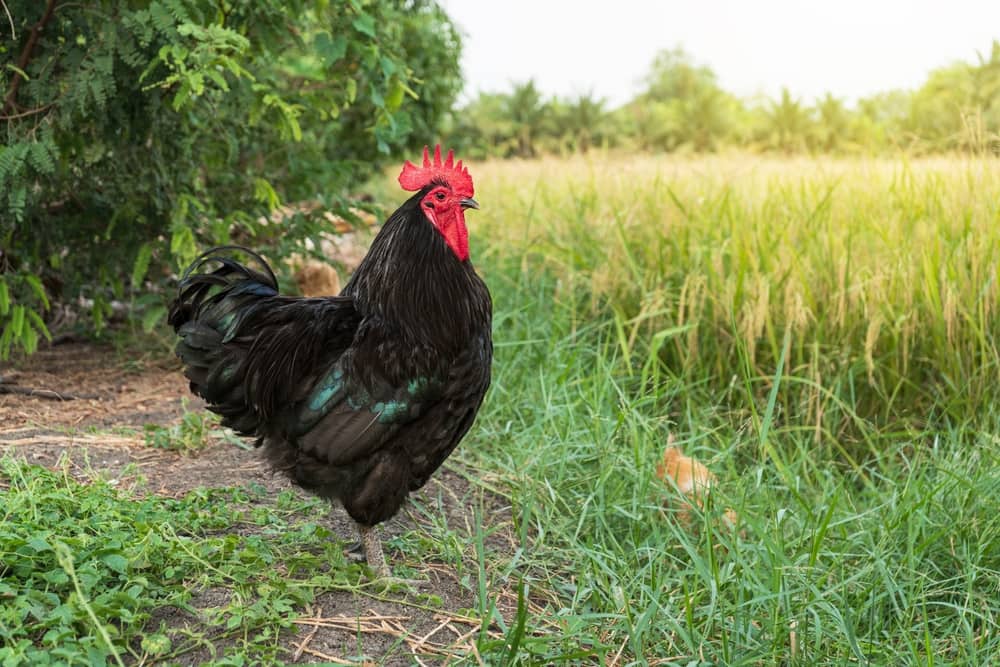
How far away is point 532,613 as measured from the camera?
271 cm

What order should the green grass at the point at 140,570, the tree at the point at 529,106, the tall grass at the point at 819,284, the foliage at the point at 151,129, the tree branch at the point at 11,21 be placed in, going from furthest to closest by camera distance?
the tree at the point at 529,106 → the tall grass at the point at 819,284 → the foliage at the point at 151,129 → the tree branch at the point at 11,21 → the green grass at the point at 140,570

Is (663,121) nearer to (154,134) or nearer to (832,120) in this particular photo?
(832,120)

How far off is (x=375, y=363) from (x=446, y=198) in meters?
0.56

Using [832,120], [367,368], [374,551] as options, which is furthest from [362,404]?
[832,120]

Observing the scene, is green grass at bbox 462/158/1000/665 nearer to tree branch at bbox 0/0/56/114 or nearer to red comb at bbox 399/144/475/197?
red comb at bbox 399/144/475/197

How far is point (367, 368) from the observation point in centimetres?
268

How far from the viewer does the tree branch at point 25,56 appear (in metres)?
4.04

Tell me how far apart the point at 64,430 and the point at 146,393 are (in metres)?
0.77

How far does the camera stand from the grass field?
2.51m

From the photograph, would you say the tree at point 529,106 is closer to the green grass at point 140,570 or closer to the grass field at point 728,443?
the grass field at point 728,443

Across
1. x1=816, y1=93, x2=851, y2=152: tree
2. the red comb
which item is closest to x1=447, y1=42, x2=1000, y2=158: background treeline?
x1=816, y1=93, x2=851, y2=152: tree

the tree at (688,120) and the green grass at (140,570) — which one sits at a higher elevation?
the tree at (688,120)

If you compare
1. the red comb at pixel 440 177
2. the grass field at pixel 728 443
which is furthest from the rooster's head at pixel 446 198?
the grass field at pixel 728 443

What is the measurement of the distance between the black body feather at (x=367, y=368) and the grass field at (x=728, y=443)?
35cm
